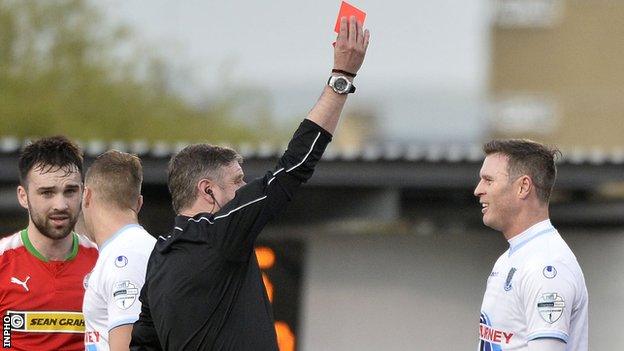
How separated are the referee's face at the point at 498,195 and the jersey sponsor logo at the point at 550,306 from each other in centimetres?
37

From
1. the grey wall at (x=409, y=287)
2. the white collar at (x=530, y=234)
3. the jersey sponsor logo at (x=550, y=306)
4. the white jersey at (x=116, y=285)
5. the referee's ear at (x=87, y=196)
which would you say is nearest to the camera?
the jersey sponsor logo at (x=550, y=306)

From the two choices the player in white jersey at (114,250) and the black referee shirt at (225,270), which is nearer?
the black referee shirt at (225,270)

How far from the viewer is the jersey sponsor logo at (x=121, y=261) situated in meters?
4.30

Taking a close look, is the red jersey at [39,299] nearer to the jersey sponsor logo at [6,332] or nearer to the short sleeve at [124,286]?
the jersey sponsor logo at [6,332]

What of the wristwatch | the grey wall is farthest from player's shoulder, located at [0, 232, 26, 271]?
the grey wall

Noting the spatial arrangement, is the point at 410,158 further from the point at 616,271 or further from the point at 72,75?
the point at 72,75

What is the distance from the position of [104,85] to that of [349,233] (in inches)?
766

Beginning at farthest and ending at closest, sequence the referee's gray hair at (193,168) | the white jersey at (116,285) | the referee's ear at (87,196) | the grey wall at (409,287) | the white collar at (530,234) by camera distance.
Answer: the grey wall at (409,287), the referee's ear at (87,196), the white jersey at (116,285), the white collar at (530,234), the referee's gray hair at (193,168)

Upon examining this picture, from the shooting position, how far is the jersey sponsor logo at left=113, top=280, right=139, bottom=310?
421cm

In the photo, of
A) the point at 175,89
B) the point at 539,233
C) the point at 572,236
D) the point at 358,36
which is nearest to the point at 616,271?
the point at 572,236

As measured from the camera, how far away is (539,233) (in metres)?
4.11

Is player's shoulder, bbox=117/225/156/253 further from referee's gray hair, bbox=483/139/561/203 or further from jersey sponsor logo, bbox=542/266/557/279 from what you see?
jersey sponsor logo, bbox=542/266/557/279

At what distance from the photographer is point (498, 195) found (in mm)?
4172

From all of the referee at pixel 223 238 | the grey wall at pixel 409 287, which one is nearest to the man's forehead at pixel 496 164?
the referee at pixel 223 238
